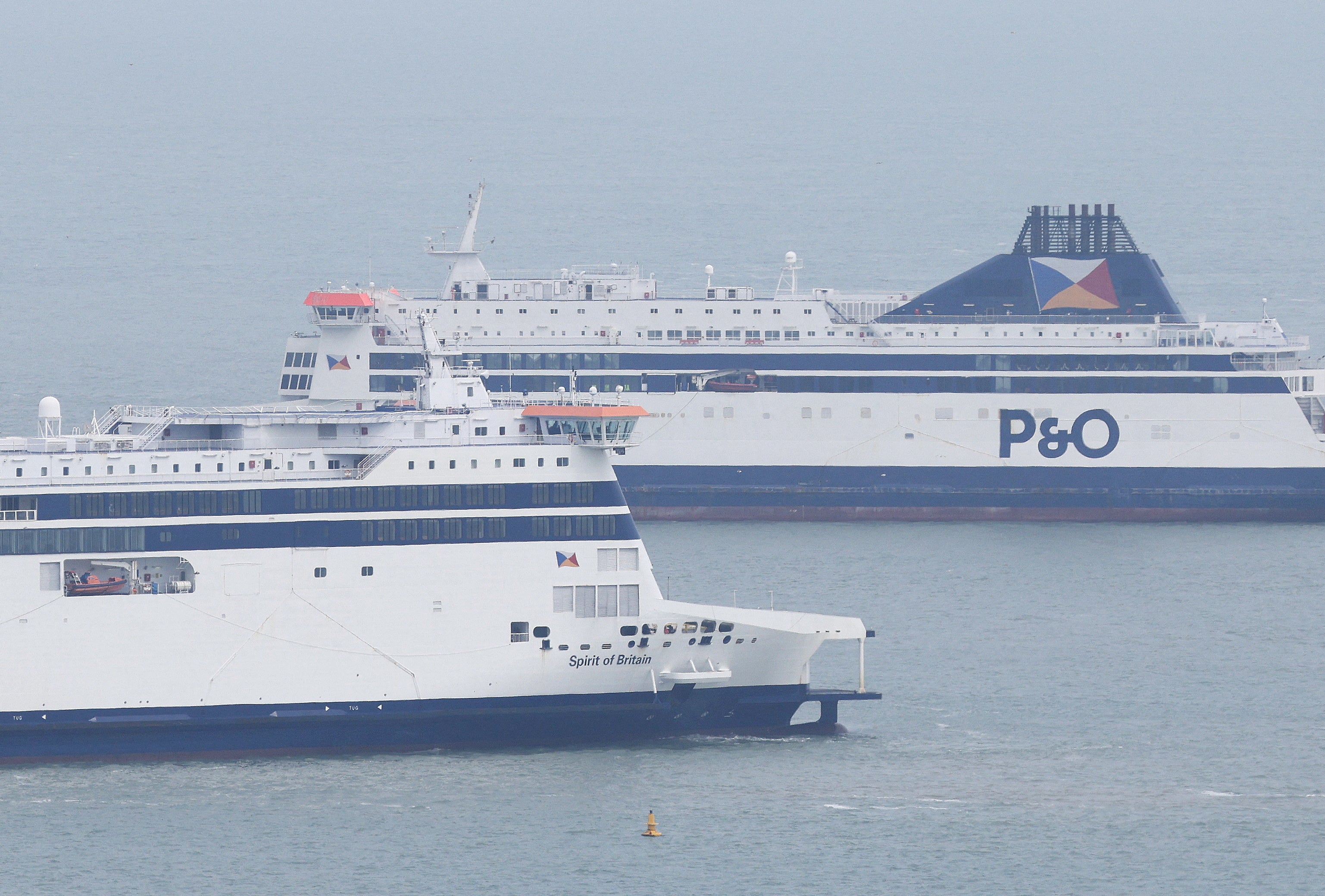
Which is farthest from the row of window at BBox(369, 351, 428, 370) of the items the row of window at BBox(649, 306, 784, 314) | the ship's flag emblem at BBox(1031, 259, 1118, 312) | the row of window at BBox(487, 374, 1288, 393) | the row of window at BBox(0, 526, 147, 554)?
the row of window at BBox(0, 526, 147, 554)

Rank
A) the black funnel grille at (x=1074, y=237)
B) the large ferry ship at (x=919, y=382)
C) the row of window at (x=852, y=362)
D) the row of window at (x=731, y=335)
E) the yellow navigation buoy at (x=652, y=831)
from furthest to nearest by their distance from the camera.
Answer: the black funnel grille at (x=1074, y=237)
the row of window at (x=731, y=335)
the row of window at (x=852, y=362)
the large ferry ship at (x=919, y=382)
the yellow navigation buoy at (x=652, y=831)

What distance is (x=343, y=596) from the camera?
5647cm

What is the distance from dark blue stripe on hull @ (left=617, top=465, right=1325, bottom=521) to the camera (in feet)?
317

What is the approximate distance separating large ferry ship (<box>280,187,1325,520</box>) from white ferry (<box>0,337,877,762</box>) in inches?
1559

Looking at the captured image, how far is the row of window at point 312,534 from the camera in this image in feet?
184

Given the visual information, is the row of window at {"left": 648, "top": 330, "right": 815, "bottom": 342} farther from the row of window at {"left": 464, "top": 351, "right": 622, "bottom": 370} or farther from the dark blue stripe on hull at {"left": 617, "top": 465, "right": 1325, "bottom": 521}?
the dark blue stripe on hull at {"left": 617, "top": 465, "right": 1325, "bottom": 521}

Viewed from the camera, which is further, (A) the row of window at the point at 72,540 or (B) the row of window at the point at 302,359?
(B) the row of window at the point at 302,359

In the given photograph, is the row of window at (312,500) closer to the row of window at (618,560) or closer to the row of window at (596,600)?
the row of window at (618,560)

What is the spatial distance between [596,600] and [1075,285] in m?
46.3

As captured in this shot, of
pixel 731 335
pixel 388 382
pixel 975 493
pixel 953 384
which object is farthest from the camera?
pixel 388 382

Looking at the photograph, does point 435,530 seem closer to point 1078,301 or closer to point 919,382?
point 919,382

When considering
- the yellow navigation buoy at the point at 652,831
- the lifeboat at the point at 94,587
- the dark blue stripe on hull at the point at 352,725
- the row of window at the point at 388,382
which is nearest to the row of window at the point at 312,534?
the lifeboat at the point at 94,587

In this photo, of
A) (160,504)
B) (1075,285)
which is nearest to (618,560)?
(160,504)

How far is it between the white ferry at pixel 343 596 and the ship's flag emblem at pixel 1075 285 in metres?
43.7
